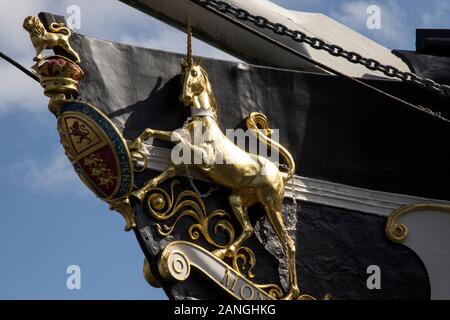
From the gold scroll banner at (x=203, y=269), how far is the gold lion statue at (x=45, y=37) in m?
1.02

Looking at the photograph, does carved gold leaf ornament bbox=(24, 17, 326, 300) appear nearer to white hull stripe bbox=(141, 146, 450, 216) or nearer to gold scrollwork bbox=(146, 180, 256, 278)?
gold scrollwork bbox=(146, 180, 256, 278)

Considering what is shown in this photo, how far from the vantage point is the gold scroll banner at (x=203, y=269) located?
792 cm

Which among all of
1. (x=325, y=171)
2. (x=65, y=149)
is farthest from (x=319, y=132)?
(x=65, y=149)

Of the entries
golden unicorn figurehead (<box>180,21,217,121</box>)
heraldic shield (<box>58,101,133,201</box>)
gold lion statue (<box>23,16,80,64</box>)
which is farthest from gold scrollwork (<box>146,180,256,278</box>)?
gold lion statue (<box>23,16,80,64</box>)

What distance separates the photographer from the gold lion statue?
798 cm

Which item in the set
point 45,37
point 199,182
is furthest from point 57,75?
point 199,182

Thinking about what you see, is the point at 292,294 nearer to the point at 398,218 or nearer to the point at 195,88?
the point at 398,218

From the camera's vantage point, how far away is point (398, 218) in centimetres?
869

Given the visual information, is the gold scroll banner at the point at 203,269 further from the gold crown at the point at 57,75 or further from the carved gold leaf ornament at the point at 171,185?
the gold crown at the point at 57,75

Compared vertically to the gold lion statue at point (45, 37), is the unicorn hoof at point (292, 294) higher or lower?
lower

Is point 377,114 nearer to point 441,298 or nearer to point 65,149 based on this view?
point 441,298

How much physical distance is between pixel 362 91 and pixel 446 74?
26.7 inches

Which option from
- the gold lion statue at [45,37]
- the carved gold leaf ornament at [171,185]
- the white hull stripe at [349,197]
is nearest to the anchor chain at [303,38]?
the carved gold leaf ornament at [171,185]

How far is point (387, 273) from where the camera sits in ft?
28.2
